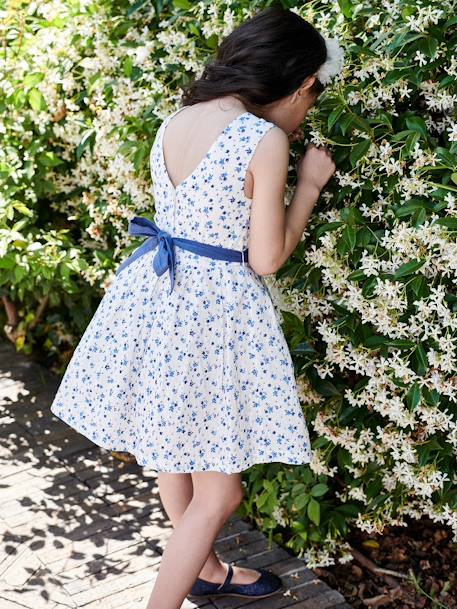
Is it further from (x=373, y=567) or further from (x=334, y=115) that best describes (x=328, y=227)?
(x=373, y=567)

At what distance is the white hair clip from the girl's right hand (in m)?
0.23

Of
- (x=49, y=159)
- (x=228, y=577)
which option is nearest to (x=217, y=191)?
(x=228, y=577)

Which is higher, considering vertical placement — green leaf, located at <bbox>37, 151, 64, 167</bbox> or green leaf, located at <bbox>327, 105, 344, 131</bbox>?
green leaf, located at <bbox>327, 105, 344, 131</bbox>

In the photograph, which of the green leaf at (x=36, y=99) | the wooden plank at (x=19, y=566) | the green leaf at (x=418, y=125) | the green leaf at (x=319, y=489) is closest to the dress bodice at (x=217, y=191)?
the green leaf at (x=418, y=125)

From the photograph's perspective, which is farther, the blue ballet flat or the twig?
the twig

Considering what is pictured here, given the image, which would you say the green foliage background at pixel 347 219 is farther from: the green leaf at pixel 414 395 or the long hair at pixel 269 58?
the long hair at pixel 269 58

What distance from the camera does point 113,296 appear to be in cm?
274

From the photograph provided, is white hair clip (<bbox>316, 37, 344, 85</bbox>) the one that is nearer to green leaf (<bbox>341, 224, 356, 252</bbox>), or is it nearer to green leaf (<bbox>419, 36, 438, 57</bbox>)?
green leaf (<bbox>419, 36, 438, 57</bbox>)

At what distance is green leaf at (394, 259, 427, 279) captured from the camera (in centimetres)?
241

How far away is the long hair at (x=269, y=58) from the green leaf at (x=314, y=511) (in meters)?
1.39

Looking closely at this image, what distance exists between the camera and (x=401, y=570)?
10.8ft

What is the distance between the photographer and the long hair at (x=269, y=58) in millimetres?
2414

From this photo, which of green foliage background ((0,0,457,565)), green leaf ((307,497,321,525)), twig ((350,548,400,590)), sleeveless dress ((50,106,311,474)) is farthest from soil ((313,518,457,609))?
sleeveless dress ((50,106,311,474))

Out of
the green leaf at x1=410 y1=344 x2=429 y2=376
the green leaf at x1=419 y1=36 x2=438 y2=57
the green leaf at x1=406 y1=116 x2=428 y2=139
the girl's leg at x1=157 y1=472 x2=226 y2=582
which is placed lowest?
the girl's leg at x1=157 y1=472 x2=226 y2=582
